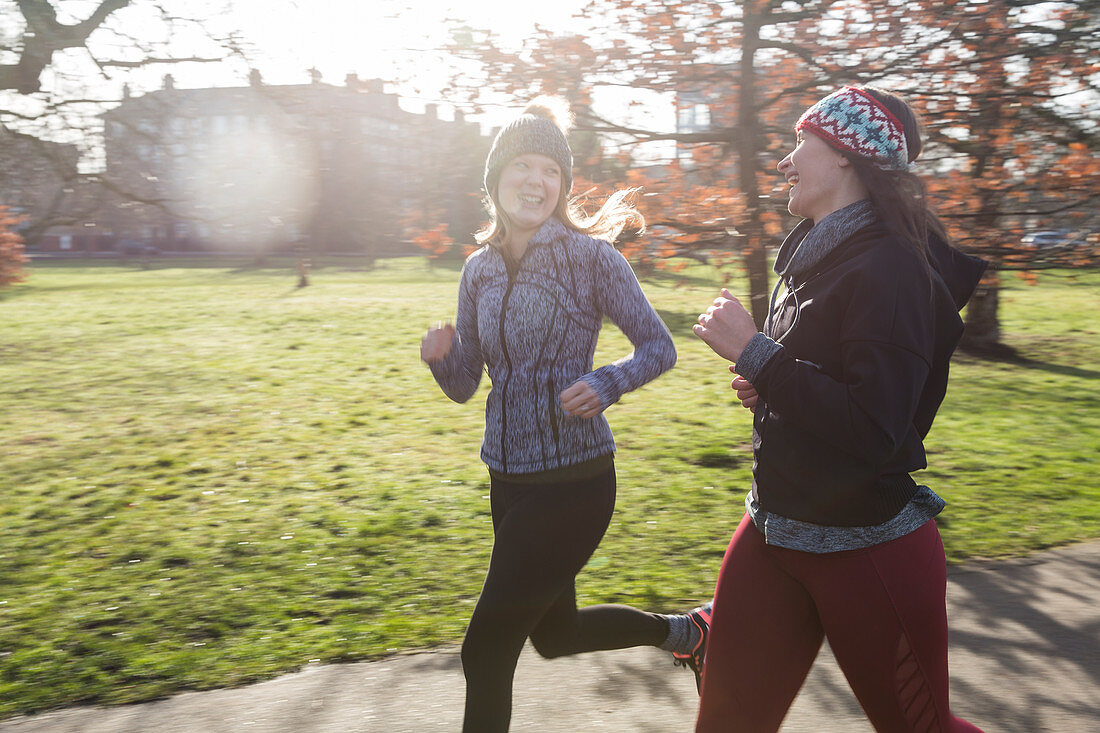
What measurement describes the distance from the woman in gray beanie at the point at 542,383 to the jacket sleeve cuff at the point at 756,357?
58 cm

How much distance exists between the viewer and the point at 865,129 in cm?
199

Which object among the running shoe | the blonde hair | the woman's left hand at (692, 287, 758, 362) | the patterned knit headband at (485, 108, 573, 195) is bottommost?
the running shoe

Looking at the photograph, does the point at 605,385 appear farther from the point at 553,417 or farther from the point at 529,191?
the point at 529,191

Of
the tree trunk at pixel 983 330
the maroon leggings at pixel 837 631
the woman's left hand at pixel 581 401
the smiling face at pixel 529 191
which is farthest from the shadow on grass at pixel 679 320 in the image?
the maroon leggings at pixel 837 631

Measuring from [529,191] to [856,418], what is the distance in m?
1.33

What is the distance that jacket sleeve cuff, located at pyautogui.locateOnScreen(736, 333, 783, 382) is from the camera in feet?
6.47

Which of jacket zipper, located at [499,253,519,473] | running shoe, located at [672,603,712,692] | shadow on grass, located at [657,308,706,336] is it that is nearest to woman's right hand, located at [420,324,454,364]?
jacket zipper, located at [499,253,519,473]

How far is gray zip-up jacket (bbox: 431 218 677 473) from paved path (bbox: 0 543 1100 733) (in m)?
1.12

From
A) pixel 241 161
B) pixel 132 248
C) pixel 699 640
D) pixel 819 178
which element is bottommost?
pixel 699 640

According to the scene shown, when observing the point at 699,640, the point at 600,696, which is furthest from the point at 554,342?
the point at 600,696

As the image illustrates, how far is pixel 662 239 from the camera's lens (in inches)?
239

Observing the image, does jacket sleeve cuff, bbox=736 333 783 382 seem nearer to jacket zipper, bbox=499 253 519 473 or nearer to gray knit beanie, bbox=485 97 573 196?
jacket zipper, bbox=499 253 519 473

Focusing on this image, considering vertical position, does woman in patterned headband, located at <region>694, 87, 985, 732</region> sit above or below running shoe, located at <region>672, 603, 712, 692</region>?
above

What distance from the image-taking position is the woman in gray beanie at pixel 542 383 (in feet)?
8.24
